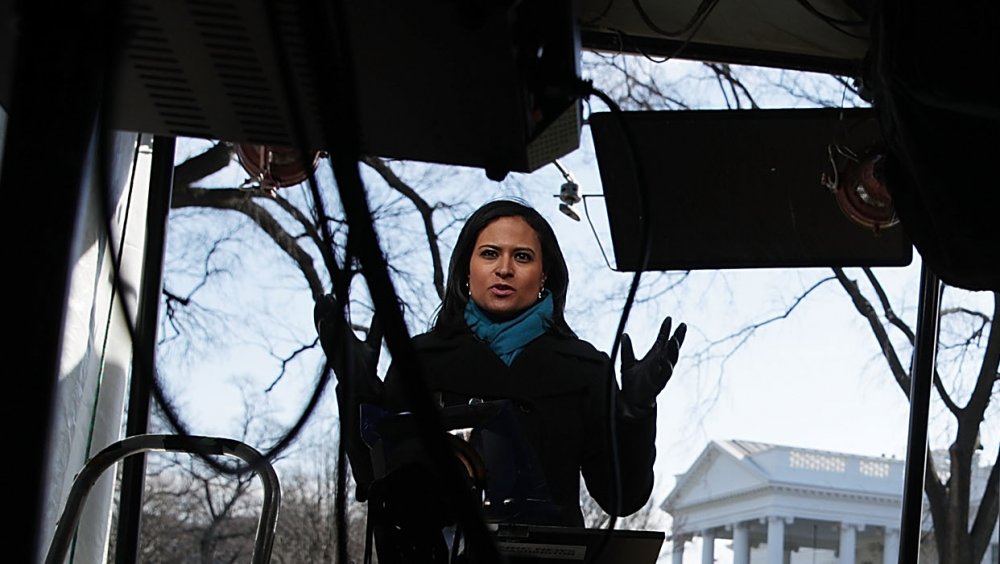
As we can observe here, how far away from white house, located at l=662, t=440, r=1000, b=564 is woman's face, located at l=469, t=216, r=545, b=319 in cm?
244

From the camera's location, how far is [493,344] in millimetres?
2166

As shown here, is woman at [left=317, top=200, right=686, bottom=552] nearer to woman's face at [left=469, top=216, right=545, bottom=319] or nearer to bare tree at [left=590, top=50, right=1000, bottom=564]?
woman's face at [left=469, top=216, right=545, bottom=319]

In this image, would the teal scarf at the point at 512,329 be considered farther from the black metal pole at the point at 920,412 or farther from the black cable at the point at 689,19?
the black metal pole at the point at 920,412

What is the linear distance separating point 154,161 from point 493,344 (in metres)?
0.82

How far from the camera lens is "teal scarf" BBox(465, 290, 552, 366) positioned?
216 centimetres

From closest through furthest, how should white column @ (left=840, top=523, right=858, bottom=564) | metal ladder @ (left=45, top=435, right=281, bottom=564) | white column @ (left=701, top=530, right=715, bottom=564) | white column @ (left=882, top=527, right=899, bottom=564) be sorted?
metal ladder @ (left=45, top=435, right=281, bottom=564) < white column @ (left=701, top=530, right=715, bottom=564) < white column @ (left=882, top=527, right=899, bottom=564) < white column @ (left=840, top=523, right=858, bottom=564)

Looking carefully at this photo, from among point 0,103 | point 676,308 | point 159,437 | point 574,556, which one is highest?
point 676,308

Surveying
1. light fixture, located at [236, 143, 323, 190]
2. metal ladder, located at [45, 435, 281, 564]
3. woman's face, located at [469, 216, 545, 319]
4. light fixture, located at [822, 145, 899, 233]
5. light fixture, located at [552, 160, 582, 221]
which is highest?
light fixture, located at [552, 160, 582, 221]

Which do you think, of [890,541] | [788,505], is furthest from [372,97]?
[788,505]

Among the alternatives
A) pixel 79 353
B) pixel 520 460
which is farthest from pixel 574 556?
pixel 79 353

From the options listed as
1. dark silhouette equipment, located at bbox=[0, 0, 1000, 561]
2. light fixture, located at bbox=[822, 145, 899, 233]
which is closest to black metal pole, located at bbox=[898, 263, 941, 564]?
light fixture, located at bbox=[822, 145, 899, 233]

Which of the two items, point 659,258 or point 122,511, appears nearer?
point 122,511

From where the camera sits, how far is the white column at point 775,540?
6.04 meters

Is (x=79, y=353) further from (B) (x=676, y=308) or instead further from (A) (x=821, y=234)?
(B) (x=676, y=308)
